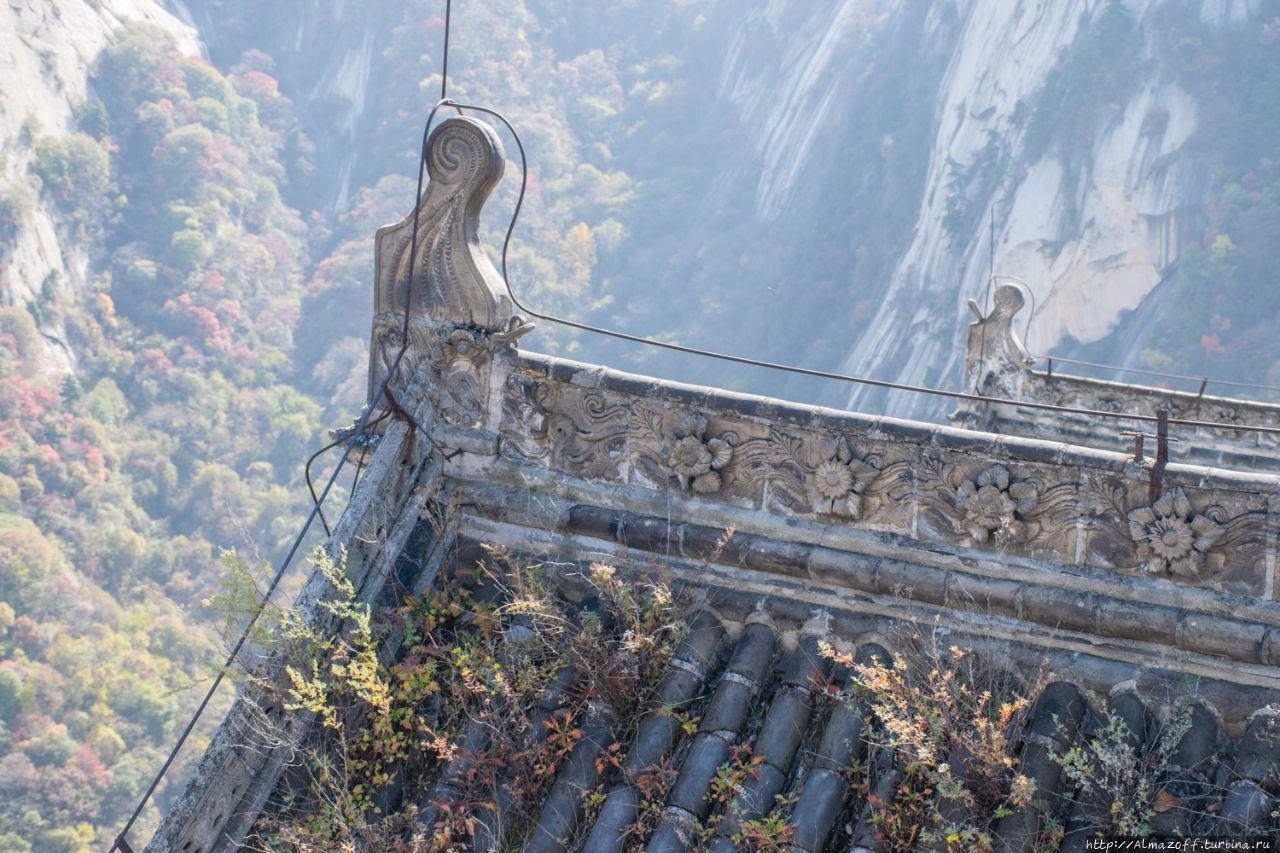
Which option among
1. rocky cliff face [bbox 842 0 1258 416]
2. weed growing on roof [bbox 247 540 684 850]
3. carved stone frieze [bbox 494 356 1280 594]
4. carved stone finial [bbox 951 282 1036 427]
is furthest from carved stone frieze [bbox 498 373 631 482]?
rocky cliff face [bbox 842 0 1258 416]

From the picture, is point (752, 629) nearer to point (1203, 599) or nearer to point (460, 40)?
point (1203, 599)

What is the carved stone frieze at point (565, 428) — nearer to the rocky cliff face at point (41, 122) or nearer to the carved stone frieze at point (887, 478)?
the carved stone frieze at point (887, 478)

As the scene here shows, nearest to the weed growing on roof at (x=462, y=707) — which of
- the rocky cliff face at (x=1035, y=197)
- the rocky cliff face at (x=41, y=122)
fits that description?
the rocky cliff face at (x=1035, y=197)

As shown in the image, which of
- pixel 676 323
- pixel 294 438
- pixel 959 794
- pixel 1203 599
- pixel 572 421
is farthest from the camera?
pixel 676 323

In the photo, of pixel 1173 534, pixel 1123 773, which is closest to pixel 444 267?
pixel 1173 534

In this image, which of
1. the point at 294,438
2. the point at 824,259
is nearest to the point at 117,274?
the point at 294,438

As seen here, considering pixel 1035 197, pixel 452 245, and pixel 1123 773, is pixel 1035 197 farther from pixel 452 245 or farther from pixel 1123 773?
pixel 1123 773
